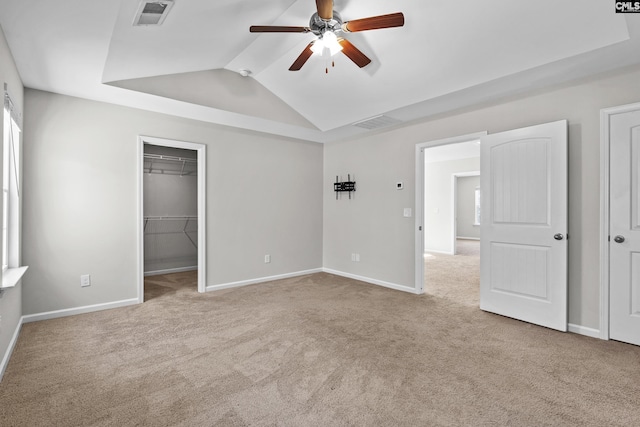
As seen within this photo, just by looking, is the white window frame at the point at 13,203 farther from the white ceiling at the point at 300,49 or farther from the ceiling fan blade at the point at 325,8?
the ceiling fan blade at the point at 325,8

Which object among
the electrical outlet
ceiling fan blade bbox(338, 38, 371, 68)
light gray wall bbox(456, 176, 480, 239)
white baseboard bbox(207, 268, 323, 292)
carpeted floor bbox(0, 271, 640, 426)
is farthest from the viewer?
light gray wall bbox(456, 176, 480, 239)

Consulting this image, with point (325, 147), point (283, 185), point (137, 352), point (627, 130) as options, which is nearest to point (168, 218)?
point (283, 185)

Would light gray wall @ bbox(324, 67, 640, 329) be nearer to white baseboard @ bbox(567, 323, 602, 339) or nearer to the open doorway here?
white baseboard @ bbox(567, 323, 602, 339)

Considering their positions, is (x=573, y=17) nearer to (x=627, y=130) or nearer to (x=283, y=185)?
(x=627, y=130)

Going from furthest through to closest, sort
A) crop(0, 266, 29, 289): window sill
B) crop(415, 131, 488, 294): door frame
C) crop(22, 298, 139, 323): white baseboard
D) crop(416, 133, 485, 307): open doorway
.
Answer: crop(416, 133, 485, 307): open doorway, crop(415, 131, 488, 294): door frame, crop(22, 298, 139, 323): white baseboard, crop(0, 266, 29, 289): window sill

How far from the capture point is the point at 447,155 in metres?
8.08

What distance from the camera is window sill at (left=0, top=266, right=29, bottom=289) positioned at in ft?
7.65

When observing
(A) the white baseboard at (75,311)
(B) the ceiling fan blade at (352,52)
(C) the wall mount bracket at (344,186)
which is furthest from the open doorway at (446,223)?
(A) the white baseboard at (75,311)

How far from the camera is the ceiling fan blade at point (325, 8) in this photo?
2.21m

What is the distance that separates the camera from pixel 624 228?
8.99 ft

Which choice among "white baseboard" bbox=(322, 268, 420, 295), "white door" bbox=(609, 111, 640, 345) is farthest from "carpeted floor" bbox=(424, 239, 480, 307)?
"white door" bbox=(609, 111, 640, 345)

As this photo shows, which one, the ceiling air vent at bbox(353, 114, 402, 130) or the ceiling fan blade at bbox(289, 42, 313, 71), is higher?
the ceiling fan blade at bbox(289, 42, 313, 71)

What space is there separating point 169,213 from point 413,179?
14.4 feet

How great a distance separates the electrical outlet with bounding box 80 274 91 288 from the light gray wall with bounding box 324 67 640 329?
347 cm
